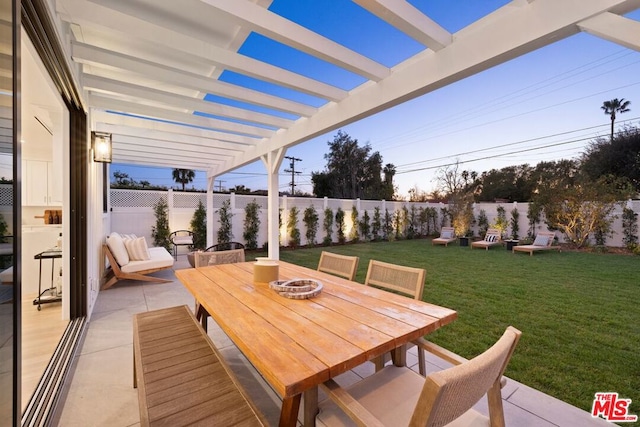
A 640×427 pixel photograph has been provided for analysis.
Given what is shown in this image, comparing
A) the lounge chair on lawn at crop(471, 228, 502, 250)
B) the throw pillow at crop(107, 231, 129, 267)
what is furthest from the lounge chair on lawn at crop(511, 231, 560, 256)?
the throw pillow at crop(107, 231, 129, 267)

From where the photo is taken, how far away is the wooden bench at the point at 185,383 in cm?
109

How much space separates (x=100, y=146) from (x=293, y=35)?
285cm

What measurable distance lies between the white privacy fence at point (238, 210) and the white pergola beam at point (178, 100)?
5131 millimetres

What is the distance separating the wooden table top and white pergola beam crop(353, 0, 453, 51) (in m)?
1.88

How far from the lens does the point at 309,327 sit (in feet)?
4.22

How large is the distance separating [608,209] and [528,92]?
16.9 ft

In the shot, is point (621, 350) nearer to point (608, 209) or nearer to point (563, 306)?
point (563, 306)

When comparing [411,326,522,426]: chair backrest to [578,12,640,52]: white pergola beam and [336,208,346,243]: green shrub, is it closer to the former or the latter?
[578,12,640,52]: white pergola beam

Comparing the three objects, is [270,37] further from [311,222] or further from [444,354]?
[311,222]

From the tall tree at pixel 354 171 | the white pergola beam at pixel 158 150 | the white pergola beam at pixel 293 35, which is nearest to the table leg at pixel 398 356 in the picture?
the white pergola beam at pixel 293 35

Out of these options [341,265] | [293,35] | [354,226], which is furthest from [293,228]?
[293,35]

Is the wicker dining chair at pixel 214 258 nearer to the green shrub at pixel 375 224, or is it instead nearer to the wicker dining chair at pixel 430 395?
the wicker dining chair at pixel 430 395

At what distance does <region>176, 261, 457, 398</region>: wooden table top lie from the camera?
974 millimetres

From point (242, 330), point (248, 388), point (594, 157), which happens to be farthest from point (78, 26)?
point (594, 157)
